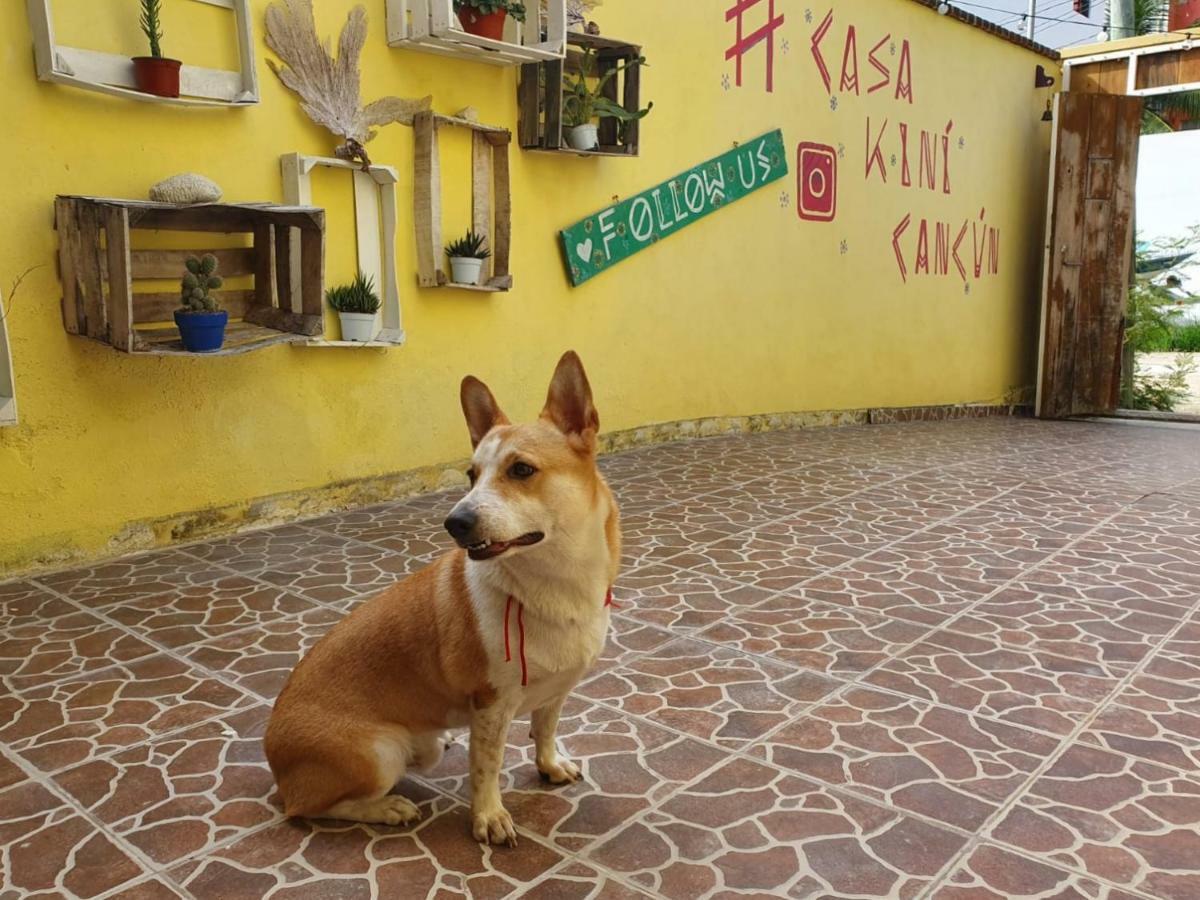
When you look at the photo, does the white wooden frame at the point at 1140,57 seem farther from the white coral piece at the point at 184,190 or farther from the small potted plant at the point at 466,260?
the white coral piece at the point at 184,190

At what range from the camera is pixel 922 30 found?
8.84 meters

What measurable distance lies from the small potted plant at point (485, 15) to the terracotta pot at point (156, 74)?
161 cm

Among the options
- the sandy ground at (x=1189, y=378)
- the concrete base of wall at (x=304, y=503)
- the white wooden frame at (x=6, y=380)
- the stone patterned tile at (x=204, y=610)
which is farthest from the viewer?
the sandy ground at (x=1189, y=378)

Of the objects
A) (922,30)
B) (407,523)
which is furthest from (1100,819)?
(922,30)

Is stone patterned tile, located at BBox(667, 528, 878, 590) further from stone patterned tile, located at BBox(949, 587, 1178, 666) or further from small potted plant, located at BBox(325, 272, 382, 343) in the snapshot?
small potted plant, located at BBox(325, 272, 382, 343)

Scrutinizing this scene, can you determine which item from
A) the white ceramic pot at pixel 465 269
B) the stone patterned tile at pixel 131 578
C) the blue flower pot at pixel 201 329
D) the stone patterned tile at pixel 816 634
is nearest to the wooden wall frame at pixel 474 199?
the white ceramic pot at pixel 465 269

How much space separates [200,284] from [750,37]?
4.99 m

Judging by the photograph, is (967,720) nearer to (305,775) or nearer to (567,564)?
(567,564)

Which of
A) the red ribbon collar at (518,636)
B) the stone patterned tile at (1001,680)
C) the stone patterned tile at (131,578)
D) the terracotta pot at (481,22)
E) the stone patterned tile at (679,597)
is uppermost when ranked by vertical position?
the terracotta pot at (481,22)

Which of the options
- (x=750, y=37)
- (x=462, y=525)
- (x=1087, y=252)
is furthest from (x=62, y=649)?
(x=1087, y=252)

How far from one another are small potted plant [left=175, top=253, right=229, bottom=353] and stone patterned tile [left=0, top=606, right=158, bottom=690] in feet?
3.94

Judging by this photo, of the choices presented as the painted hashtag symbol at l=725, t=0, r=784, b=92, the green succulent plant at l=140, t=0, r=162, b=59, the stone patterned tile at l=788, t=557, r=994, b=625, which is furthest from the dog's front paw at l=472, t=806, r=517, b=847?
the painted hashtag symbol at l=725, t=0, r=784, b=92

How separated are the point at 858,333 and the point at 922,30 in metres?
3.00

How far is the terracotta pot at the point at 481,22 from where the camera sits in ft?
16.4
